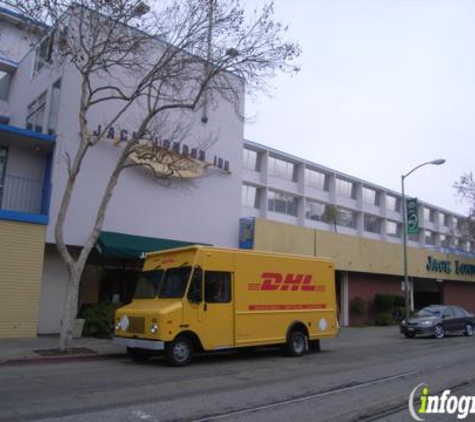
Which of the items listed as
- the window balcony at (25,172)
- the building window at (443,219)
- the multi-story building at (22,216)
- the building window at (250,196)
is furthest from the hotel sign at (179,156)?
the building window at (443,219)

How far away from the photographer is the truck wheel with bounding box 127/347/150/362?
45.4 ft

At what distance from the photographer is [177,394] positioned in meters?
9.10

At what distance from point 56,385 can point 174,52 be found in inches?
420

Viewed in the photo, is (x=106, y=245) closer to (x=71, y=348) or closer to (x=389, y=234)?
(x=71, y=348)

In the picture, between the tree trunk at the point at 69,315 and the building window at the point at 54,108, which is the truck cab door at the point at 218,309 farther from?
the building window at the point at 54,108

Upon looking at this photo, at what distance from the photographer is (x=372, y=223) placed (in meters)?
61.6

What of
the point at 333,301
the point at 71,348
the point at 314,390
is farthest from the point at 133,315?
the point at 333,301

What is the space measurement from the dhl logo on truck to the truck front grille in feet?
10.1

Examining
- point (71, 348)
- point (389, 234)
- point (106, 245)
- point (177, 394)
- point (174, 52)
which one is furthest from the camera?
point (389, 234)

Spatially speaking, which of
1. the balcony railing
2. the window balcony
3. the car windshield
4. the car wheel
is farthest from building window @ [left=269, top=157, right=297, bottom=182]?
the balcony railing

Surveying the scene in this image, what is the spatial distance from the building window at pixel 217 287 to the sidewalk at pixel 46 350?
11.2 feet

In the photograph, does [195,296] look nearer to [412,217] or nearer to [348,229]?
[412,217]

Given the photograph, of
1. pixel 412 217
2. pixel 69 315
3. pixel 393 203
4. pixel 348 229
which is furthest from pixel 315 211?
pixel 69 315

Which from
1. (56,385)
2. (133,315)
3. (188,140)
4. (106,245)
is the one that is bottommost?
(56,385)
